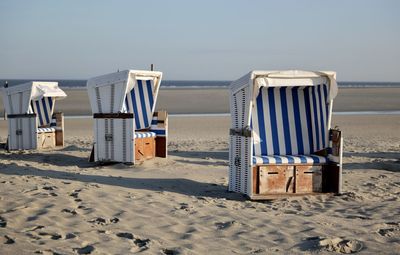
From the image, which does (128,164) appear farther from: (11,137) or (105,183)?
(11,137)

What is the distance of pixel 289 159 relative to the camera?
827cm

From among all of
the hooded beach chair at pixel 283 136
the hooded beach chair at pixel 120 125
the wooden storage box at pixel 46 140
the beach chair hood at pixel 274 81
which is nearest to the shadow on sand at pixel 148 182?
the hooded beach chair at pixel 283 136

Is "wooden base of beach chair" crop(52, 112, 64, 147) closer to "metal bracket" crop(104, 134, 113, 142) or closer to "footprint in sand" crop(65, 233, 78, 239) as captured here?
"metal bracket" crop(104, 134, 113, 142)

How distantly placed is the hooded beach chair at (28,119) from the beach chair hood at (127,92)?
2.96 m

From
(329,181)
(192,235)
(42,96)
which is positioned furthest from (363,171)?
(42,96)

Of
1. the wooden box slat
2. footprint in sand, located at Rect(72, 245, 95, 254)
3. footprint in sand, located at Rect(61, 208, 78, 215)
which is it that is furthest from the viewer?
the wooden box slat

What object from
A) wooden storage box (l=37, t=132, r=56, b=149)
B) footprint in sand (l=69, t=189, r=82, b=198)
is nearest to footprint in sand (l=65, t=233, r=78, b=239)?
footprint in sand (l=69, t=189, r=82, b=198)

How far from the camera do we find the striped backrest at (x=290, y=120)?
28.9 ft

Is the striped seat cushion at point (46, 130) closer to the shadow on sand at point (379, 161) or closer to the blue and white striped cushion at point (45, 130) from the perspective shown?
the blue and white striped cushion at point (45, 130)

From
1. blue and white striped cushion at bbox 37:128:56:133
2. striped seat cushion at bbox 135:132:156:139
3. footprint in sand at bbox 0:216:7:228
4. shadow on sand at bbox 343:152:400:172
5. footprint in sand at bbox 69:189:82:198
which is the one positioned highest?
striped seat cushion at bbox 135:132:156:139

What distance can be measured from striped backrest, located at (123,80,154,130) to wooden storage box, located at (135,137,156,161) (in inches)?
26.9

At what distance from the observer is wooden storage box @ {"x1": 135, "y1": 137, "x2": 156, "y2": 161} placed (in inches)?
448

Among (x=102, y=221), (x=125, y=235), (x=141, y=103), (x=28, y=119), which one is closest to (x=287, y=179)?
(x=102, y=221)

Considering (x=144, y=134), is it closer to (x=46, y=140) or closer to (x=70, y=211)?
(x=46, y=140)
